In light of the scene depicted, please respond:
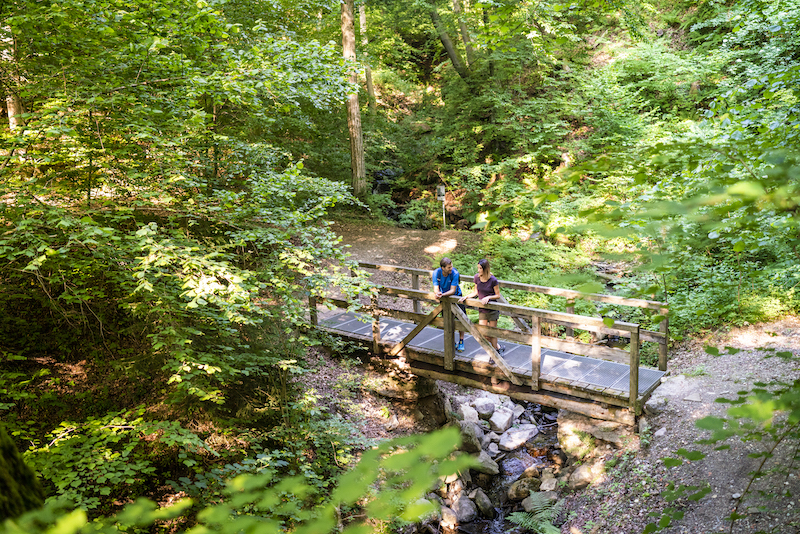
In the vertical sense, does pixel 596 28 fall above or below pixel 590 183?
above

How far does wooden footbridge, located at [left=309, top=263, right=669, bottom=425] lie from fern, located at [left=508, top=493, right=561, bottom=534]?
1424 millimetres

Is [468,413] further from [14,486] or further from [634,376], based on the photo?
[14,486]

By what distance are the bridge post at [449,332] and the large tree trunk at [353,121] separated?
27.9ft

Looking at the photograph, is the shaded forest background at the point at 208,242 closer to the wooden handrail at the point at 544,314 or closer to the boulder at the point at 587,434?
the wooden handrail at the point at 544,314

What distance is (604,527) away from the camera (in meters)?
5.75

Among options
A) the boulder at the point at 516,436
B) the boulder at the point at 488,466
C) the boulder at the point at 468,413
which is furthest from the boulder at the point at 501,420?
the boulder at the point at 488,466

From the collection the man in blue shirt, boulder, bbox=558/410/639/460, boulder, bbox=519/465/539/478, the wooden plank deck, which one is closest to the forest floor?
boulder, bbox=558/410/639/460

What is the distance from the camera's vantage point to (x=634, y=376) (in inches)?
230

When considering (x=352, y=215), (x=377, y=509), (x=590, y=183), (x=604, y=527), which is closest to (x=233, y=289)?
(x=377, y=509)

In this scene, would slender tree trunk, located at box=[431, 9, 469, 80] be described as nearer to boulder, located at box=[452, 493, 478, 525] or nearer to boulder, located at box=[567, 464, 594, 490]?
boulder, located at box=[567, 464, 594, 490]

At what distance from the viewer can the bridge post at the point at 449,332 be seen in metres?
7.02

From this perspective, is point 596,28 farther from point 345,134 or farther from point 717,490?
point 717,490

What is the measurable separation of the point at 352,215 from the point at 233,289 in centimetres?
1208

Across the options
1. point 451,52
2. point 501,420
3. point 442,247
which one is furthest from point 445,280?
point 451,52
